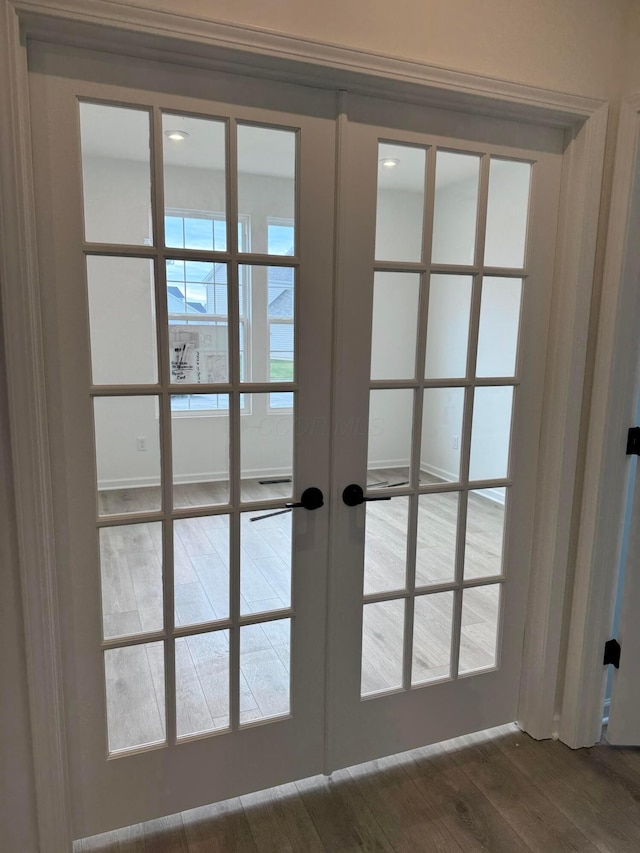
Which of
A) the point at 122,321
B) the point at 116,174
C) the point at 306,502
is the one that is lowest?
the point at 306,502

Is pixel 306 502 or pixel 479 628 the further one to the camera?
pixel 479 628

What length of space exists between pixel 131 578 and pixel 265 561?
38cm

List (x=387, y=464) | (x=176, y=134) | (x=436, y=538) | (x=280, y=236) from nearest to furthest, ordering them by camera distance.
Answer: (x=176, y=134) → (x=280, y=236) → (x=387, y=464) → (x=436, y=538)

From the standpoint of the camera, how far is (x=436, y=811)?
1.75 meters

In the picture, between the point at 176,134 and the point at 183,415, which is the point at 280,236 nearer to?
the point at 176,134

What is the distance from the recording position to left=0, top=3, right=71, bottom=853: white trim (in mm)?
1263

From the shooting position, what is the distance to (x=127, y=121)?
142 centimetres

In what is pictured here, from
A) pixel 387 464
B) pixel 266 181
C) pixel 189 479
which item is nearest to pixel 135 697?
pixel 189 479

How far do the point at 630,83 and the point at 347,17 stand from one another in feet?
3.00

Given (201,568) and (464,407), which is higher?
(464,407)

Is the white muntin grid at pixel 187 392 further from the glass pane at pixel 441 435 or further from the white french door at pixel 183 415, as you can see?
the glass pane at pixel 441 435

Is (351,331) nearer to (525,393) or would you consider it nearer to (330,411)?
(330,411)

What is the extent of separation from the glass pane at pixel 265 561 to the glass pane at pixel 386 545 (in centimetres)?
26

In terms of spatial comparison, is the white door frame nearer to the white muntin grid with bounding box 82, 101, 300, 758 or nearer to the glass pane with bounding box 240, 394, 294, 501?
the white muntin grid with bounding box 82, 101, 300, 758
